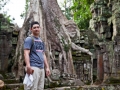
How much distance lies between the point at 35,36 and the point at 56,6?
3.78 m

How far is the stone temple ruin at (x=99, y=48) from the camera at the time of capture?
7.05 meters

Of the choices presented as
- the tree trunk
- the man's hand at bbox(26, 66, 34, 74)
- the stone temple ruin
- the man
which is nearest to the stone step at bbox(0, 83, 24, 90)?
the stone temple ruin

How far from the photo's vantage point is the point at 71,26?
8.62m

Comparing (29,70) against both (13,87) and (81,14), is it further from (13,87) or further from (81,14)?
(81,14)

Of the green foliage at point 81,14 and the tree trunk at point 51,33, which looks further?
the green foliage at point 81,14

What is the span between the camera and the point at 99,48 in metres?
11.0

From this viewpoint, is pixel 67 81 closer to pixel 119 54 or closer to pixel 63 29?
pixel 63 29

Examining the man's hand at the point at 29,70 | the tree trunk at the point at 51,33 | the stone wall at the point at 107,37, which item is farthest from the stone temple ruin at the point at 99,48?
the man's hand at the point at 29,70

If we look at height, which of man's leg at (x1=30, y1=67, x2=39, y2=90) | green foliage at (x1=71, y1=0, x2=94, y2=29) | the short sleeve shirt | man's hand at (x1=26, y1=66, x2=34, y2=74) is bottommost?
man's leg at (x1=30, y1=67, x2=39, y2=90)

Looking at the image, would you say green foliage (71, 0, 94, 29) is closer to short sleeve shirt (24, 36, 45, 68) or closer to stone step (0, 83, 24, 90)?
stone step (0, 83, 24, 90)

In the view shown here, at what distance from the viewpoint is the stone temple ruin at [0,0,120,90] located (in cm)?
705

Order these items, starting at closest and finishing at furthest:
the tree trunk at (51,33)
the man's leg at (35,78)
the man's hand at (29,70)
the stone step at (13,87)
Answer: the man's hand at (29,70)
the man's leg at (35,78)
the stone step at (13,87)
the tree trunk at (51,33)

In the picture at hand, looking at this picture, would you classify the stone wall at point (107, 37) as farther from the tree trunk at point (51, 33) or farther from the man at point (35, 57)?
the man at point (35, 57)

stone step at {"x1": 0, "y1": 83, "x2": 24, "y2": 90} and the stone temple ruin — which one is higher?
the stone temple ruin
